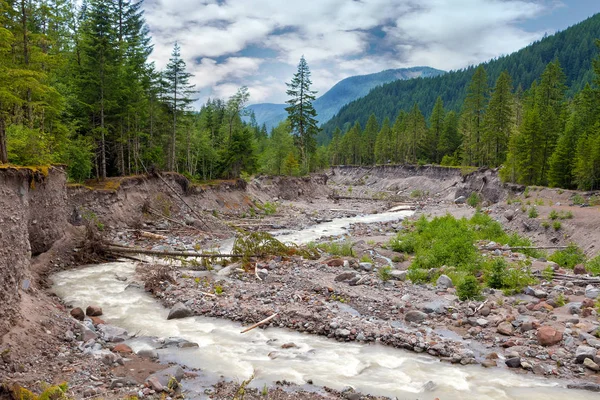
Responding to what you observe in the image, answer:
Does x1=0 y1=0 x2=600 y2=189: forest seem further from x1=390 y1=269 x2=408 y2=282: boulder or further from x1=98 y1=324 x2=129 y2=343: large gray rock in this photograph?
x1=390 y1=269 x2=408 y2=282: boulder

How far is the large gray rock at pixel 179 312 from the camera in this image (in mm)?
11633

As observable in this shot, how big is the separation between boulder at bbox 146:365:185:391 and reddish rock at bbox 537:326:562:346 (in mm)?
8758

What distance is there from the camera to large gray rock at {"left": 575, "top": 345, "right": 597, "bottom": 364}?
8.55 metres

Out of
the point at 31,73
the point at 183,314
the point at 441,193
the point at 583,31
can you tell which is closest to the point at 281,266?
the point at 183,314

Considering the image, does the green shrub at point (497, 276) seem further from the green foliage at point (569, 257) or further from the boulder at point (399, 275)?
the green foliage at point (569, 257)

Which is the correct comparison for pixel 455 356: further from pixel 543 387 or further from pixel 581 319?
pixel 581 319

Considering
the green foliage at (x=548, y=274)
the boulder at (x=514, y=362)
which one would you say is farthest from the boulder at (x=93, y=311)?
the green foliage at (x=548, y=274)

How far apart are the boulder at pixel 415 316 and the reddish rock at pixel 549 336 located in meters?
3.02

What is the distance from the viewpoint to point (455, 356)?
9.04m

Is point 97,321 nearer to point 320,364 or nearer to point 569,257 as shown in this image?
point 320,364

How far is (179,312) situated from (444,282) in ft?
32.4

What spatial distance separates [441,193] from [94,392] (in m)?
63.1

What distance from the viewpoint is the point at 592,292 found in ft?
42.0


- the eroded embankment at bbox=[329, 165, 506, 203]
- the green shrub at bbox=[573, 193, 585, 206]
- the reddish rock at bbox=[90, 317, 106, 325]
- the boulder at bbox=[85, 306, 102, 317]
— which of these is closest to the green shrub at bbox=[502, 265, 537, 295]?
the reddish rock at bbox=[90, 317, 106, 325]
